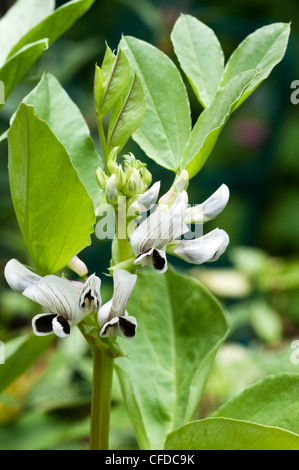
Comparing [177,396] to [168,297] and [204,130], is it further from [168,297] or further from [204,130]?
[204,130]

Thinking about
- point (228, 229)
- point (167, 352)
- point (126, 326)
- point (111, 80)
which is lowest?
point (228, 229)

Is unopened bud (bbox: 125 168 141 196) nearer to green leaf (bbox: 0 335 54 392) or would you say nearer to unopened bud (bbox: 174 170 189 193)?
unopened bud (bbox: 174 170 189 193)

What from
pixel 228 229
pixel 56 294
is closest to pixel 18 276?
pixel 56 294

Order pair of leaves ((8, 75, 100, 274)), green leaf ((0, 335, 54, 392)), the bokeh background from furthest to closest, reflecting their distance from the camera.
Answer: the bokeh background → green leaf ((0, 335, 54, 392)) → pair of leaves ((8, 75, 100, 274))

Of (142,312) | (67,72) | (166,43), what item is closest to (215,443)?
(142,312)

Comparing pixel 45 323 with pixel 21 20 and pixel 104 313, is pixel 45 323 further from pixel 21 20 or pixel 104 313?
pixel 21 20

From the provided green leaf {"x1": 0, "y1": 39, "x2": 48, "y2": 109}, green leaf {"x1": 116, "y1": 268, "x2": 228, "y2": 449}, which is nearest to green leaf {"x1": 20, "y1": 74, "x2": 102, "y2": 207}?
green leaf {"x1": 0, "y1": 39, "x2": 48, "y2": 109}
